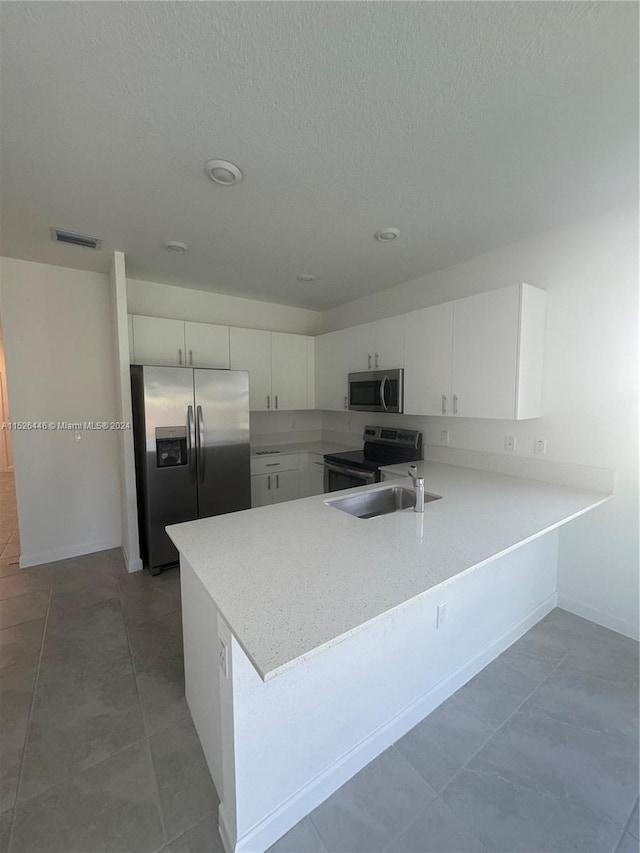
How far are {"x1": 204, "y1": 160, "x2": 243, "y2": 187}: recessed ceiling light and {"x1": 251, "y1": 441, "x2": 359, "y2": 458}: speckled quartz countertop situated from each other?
2501 millimetres

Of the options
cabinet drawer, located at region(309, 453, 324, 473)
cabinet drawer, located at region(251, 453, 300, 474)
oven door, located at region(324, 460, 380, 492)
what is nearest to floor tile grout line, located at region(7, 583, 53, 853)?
cabinet drawer, located at region(251, 453, 300, 474)

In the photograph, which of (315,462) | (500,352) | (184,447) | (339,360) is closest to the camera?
(500,352)

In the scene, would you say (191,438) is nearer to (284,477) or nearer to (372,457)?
(284,477)

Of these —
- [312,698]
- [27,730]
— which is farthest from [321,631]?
[27,730]

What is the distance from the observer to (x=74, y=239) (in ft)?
8.25

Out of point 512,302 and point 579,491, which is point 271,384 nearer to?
point 512,302

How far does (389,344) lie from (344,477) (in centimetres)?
132

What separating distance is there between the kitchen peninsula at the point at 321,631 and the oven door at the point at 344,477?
1.09 m

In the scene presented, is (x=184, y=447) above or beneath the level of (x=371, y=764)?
above

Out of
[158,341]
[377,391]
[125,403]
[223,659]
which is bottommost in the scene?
[223,659]

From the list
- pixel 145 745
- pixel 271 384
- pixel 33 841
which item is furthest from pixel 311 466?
pixel 33 841

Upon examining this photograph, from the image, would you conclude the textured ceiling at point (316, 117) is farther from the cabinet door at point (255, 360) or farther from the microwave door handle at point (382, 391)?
the cabinet door at point (255, 360)

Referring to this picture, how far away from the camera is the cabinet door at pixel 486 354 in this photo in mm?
2354

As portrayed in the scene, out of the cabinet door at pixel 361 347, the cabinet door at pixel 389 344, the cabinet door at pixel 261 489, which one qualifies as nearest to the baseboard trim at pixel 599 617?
the cabinet door at pixel 389 344
